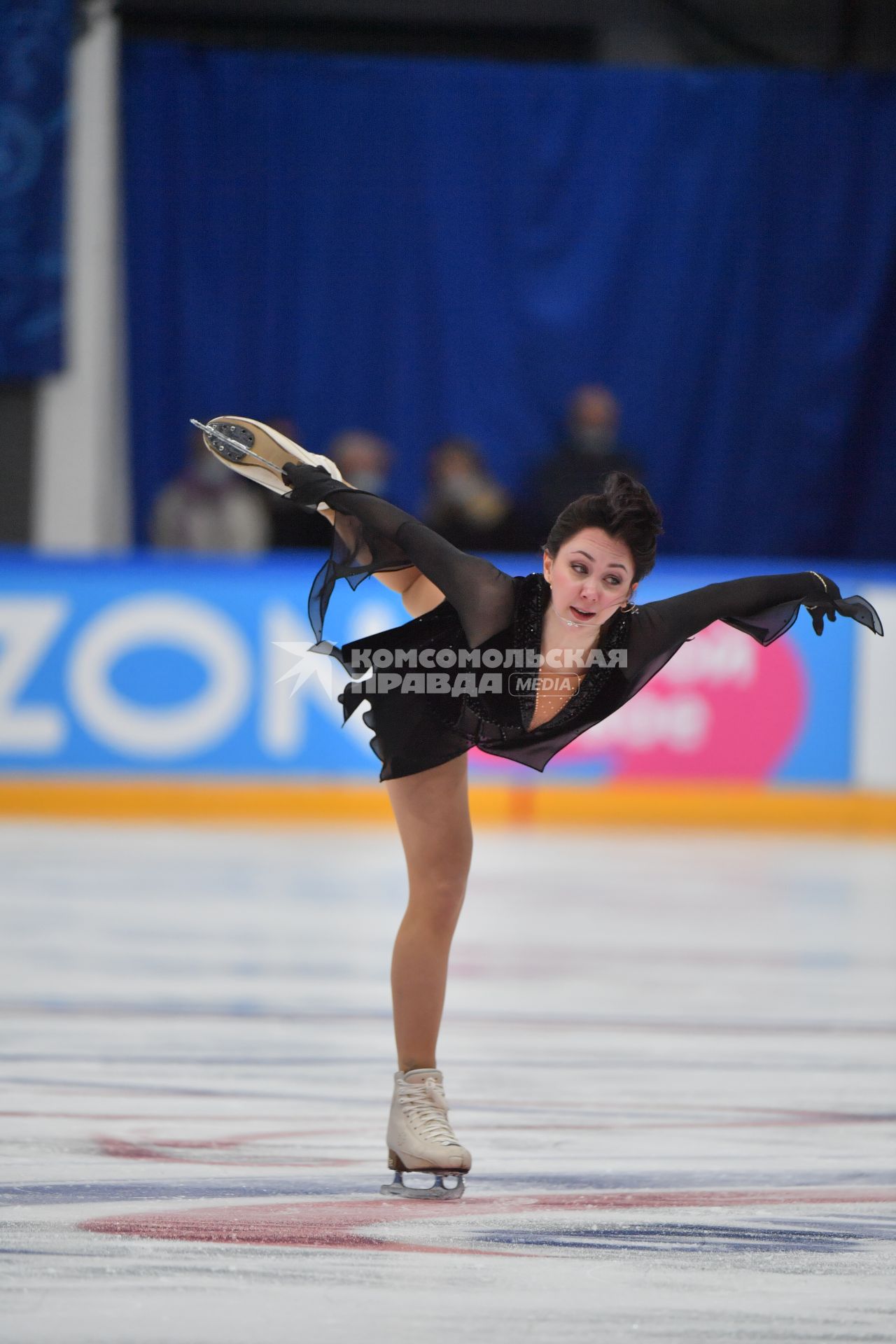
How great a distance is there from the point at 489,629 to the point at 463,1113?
3.17ft

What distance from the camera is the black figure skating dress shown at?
231 cm

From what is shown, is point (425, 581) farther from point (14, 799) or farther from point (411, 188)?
point (411, 188)

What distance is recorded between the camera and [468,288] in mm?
9430

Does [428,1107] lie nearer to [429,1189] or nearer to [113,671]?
[429,1189]

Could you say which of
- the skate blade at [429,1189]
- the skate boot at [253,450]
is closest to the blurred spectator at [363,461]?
the skate boot at [253,450]

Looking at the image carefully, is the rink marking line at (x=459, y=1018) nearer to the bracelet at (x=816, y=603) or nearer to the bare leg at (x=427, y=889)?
the bare leg at (x=427, y=889)

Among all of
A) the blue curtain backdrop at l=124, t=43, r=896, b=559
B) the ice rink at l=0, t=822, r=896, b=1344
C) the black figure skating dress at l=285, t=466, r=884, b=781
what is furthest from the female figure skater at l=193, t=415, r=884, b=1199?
the blue curtain backdrop at l=124, t=43, r=896, b=559

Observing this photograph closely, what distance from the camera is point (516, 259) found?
9.44 m

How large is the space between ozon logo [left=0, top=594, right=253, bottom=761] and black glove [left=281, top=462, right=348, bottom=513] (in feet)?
14.5

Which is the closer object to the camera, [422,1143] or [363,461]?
[422,1143]

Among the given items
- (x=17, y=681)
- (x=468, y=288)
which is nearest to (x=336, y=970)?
(x=17, y=681)

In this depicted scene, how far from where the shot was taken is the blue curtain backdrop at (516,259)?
9180 millimetres

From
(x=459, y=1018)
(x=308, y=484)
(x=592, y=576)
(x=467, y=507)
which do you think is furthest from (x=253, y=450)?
(x=467, y=507)

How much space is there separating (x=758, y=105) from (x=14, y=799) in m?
5.74
